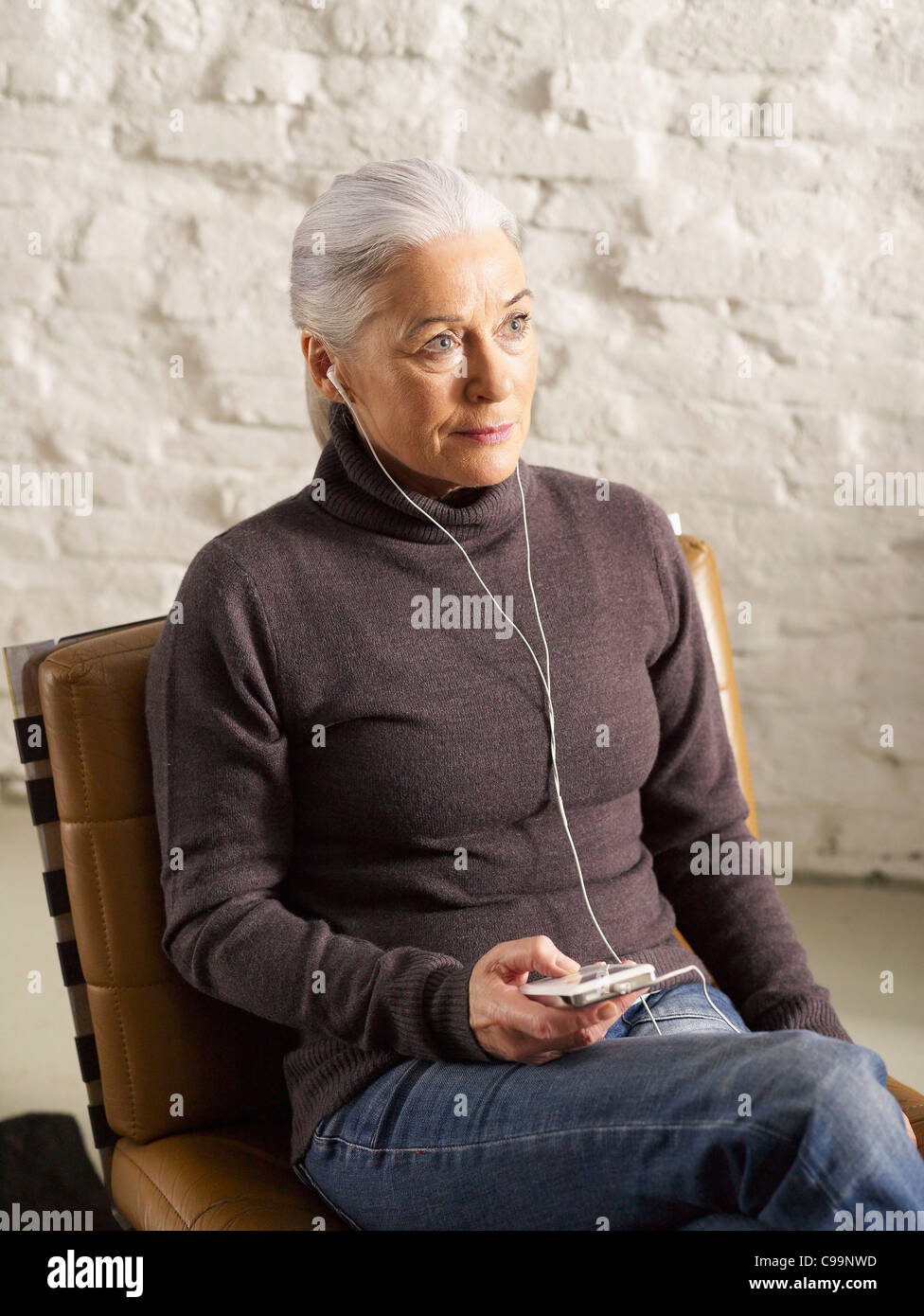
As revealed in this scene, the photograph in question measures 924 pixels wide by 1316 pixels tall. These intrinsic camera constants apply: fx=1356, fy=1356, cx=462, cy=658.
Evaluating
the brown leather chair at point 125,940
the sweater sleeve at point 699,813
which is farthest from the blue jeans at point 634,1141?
the sweater sleeve at point 699,813

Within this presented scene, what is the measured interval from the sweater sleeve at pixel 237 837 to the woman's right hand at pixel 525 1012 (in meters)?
0.05

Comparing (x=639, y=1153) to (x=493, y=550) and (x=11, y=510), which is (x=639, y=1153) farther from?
(x=11, y=510)

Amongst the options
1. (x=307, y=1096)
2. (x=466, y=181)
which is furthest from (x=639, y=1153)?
(x=466, y=181)

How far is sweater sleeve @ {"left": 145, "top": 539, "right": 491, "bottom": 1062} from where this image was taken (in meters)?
1.10

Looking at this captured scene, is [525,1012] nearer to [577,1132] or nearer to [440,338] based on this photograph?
[577,1132]

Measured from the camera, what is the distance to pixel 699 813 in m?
1.41

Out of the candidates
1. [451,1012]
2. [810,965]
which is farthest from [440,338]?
[810,965]

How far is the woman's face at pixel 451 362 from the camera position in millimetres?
1228

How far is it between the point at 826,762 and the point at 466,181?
59.2 inches

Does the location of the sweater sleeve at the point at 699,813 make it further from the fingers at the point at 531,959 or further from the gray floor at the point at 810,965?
the gray floor at the point at 810,965

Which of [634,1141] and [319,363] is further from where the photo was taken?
Answer: [319,363]

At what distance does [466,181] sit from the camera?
1273 mm

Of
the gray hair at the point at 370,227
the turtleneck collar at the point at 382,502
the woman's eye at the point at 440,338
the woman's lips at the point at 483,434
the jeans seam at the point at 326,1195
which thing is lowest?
the jeans seam at the point at 326,1195

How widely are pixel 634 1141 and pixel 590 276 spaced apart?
170 centimetres
